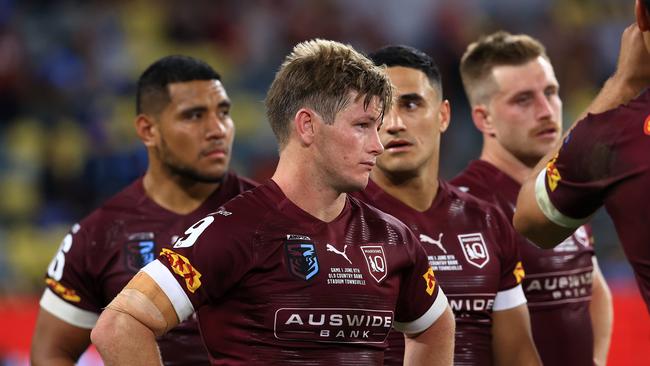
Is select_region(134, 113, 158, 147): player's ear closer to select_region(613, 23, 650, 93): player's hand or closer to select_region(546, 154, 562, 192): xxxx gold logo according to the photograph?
select_region(546, 154, 562, 192): xxxx gold logo

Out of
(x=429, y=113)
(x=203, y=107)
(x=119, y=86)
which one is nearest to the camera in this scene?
(x=429, y=113)

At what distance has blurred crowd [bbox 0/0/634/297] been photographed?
439 inches

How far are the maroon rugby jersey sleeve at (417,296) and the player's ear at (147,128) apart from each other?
2.00m

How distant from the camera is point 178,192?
5449mm

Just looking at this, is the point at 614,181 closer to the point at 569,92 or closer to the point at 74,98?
the point at 569,92

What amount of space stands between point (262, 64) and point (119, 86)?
1623 mm

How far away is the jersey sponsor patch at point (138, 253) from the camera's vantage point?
5.21 m

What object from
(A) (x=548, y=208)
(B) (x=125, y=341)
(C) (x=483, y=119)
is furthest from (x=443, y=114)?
(B) (x=125, y=341)

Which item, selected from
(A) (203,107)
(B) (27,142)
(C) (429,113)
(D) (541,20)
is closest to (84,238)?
(A) (203,107)

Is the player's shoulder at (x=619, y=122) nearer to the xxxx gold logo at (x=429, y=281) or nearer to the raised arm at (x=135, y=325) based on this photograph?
the xxxx gold logo at (x=429, y=281)

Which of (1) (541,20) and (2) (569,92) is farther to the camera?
(1) (541,20)

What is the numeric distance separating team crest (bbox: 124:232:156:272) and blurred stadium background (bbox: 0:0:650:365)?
5.01 meters

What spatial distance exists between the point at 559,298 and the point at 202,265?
89.6 inches

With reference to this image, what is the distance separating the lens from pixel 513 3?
43.7 ft
